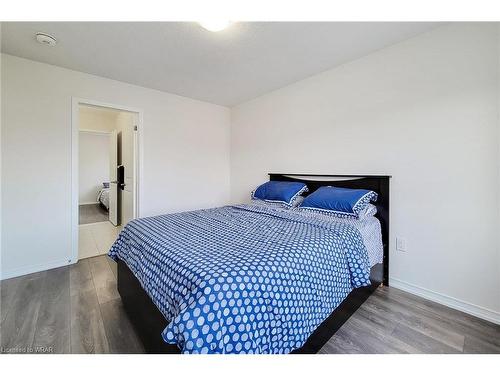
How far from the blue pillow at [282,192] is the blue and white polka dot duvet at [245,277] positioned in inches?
32.6

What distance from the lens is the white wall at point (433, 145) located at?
1702 millimetres

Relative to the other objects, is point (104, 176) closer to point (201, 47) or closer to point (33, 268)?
point (33, 268)

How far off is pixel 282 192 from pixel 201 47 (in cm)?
175

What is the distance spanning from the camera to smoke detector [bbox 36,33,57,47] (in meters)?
1.97

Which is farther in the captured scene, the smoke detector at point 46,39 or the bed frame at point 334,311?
the smoke detector at point 46,39

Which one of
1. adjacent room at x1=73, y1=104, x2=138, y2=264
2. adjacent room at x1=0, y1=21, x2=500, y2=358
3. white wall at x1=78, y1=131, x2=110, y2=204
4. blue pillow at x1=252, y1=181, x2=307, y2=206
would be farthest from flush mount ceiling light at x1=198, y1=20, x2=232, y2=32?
white wall at x1=78, y1=131, x2=110, y2=204

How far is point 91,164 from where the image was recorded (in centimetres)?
→ 670

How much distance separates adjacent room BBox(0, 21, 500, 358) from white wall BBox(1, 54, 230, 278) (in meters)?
0.01

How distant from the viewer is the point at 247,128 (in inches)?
152

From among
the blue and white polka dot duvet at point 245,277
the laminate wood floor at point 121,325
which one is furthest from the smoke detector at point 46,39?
the laminate wood floor at point 121,325

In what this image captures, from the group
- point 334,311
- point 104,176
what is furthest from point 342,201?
point 104,176

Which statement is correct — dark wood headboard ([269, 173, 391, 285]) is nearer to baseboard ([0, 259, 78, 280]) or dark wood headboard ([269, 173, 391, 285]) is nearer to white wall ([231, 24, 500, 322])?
white wall ([231, 24, 500, 322])

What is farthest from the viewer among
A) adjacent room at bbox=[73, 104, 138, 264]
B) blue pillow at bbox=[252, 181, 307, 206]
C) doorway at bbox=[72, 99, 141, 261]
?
adjacent room at bbox=[73, 104, 138, 264]

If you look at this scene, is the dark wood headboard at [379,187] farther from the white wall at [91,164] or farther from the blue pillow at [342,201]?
the white wall at [91,164]
